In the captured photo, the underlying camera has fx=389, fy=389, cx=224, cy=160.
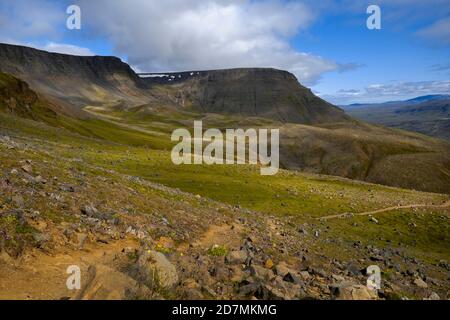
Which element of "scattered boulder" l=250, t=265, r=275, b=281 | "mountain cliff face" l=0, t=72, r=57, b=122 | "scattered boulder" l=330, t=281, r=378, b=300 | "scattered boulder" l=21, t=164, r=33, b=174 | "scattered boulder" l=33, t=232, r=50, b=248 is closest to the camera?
"scattered boulder" l=330, t=281, r=378, b=300

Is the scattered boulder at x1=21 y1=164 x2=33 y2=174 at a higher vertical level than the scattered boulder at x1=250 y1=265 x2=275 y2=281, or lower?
higher

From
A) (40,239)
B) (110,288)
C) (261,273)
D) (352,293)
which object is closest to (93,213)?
(40,239)

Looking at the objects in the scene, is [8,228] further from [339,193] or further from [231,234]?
[339,193]

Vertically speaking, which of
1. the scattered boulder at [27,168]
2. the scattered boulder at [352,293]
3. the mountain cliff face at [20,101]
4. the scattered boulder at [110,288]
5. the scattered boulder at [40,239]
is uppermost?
the mountain cliff face at [20,101]

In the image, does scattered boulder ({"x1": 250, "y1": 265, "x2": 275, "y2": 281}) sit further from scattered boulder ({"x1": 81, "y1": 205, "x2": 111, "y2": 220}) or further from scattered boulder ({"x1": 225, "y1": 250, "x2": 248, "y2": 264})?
scattered boulder ({"x1": 81, "y1": 205, "x2": 111, "y2": 220})

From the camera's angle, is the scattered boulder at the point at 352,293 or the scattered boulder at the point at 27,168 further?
the scattered boulder at the point at 27,168

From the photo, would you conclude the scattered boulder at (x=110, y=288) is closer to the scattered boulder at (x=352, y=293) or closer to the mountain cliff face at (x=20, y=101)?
the scattered boulder at (x=352, y=293)

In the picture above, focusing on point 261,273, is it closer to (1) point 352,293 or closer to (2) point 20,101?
(1) point 352,293

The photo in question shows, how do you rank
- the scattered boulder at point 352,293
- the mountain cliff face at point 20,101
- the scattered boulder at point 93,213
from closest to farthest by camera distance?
the scattered boulder at point 352,293, the scattered boulder at point 93,213, the mountain cliff face at point 20,101

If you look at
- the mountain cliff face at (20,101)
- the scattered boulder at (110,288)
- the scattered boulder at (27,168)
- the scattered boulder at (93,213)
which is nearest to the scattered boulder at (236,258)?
the scattered boulder at (110,288)

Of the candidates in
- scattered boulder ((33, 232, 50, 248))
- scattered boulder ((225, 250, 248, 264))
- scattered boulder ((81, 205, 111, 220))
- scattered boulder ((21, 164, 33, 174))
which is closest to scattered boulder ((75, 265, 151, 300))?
scattered boulder ((33, 232, 50, 248))
